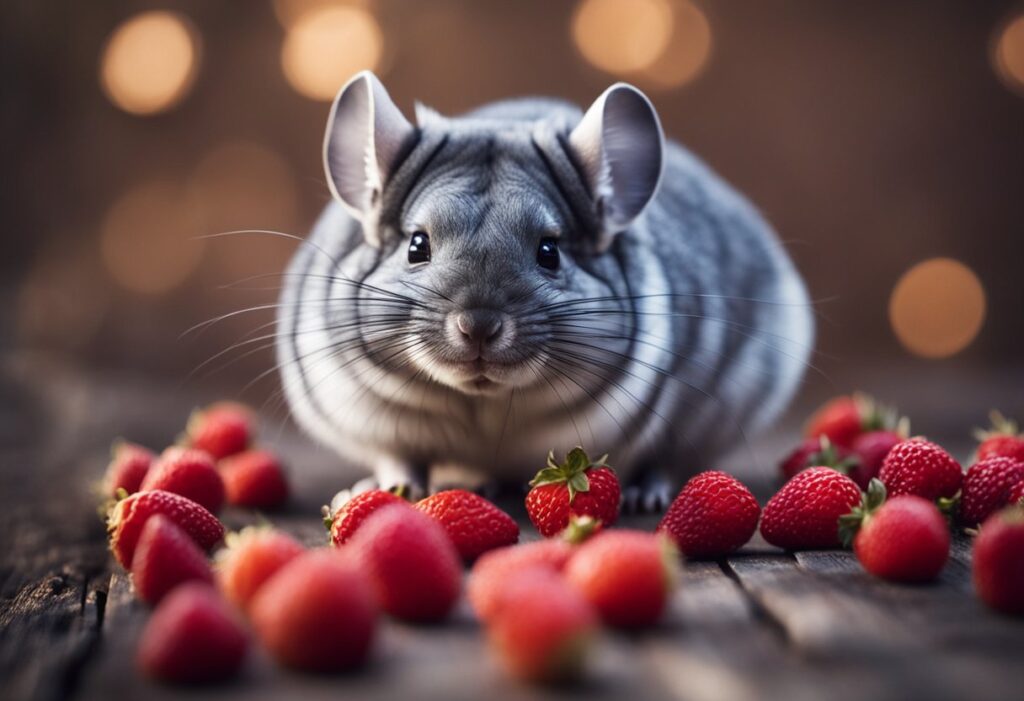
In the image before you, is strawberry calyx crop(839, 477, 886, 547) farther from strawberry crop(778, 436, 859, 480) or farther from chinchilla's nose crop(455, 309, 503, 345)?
chinchilla's nose crop(455, 309, 503, 345)

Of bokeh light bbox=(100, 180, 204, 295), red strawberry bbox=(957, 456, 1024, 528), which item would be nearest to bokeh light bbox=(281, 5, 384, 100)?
bokeh light bbox=(100, 180, 204, 295)

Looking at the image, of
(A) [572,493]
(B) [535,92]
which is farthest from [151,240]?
(A) [572,493]

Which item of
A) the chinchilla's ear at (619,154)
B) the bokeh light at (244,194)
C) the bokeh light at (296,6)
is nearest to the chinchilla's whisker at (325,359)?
the chinchilla's ear at (619,154)

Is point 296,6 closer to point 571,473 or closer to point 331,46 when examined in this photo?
point 331,46

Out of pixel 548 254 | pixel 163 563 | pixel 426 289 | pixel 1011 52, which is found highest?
pixel 1011 52

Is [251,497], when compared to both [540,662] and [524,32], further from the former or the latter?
[524,32]
